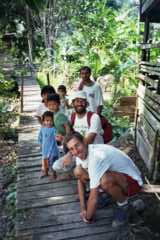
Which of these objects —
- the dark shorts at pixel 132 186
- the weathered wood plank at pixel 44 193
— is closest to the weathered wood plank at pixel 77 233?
the dark shorts at pixel 132 186

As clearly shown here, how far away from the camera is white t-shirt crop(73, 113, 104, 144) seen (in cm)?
339

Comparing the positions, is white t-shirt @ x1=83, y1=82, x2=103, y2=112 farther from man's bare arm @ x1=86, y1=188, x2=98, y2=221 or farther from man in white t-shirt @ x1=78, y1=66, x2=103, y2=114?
man's bare arm @ x1=86, y1=188, x2=98, y2=221

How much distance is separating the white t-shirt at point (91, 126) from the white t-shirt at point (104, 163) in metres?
0.49

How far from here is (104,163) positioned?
277 cm

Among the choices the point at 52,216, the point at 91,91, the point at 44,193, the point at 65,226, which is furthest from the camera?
the point at 91,91

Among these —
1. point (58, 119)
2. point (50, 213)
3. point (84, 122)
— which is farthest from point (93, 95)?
point (50, 213)

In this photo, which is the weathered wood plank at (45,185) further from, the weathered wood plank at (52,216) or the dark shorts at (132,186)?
the dark shorts at (132,186)

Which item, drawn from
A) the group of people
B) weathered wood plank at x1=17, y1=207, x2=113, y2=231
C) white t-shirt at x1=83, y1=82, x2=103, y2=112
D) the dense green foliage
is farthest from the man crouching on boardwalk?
the dense green foliage

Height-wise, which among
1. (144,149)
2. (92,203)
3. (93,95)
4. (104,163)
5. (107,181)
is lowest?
(144,149)

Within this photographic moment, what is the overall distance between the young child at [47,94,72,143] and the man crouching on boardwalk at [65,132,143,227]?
839 mm

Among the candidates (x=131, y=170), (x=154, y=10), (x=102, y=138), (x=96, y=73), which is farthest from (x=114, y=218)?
(x=96, y=73)

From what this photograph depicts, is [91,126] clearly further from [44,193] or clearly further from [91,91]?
[91,91]

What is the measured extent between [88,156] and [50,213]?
3.04 ft

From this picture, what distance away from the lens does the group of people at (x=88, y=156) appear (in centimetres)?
278
